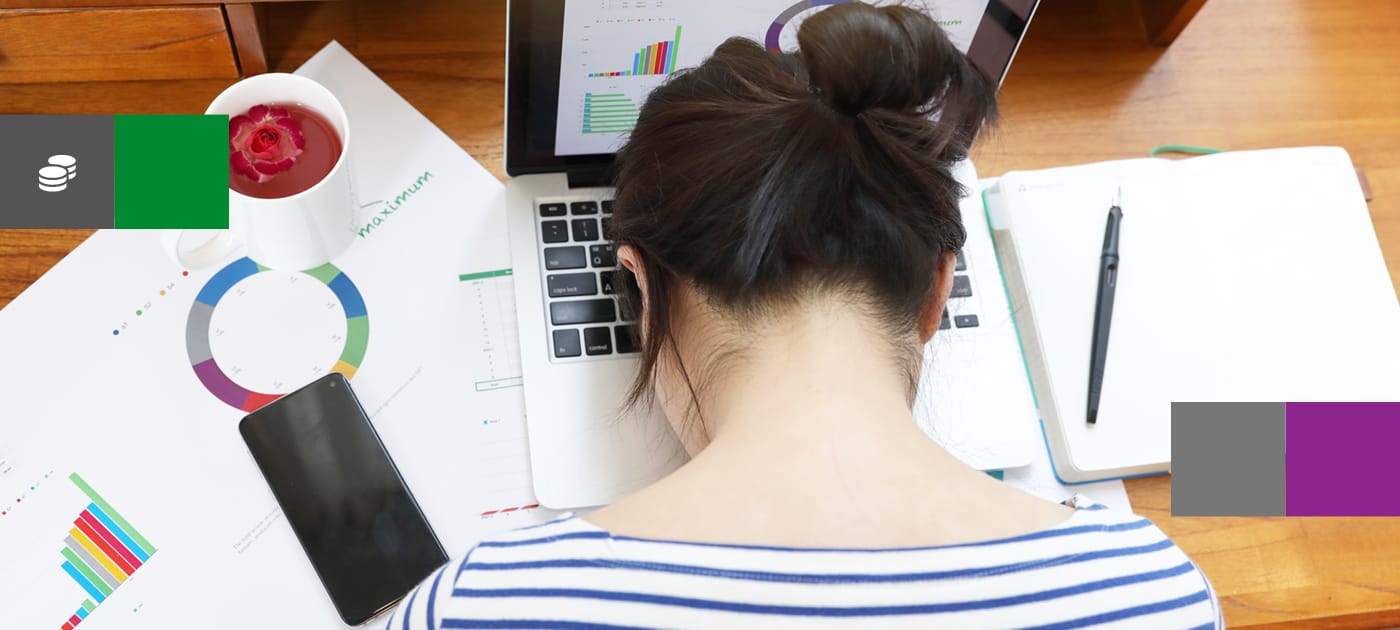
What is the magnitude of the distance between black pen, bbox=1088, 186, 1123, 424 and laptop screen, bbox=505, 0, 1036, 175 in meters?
0.15

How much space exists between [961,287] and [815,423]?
292 mm

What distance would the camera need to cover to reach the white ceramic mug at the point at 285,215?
27.7 inches

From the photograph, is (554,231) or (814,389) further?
(554,231)

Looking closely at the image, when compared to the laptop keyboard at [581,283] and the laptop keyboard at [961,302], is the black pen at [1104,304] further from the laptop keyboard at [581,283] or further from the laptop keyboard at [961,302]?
the laptop keyboard at [581,283]

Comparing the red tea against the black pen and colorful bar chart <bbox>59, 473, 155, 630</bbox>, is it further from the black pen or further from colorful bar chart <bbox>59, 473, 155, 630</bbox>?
the black pen

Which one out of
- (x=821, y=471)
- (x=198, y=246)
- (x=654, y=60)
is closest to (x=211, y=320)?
(x=198, y=246)

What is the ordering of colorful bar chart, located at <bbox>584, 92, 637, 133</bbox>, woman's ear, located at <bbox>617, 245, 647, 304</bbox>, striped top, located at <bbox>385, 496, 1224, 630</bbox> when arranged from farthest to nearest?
colorful bar chart, located at <bbox>584, 92, 637, 133</bbox>, woman's ear, located at <bbox>617, 245, 647, 304</bbox>, striped top, located at <bbox>385, 496, 1224, 630</bbox>

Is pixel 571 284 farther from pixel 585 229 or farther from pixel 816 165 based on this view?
pixel 816 165

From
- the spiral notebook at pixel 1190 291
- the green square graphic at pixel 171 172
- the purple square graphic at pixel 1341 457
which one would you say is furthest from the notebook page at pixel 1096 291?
the green square graphic at pixel 171 172

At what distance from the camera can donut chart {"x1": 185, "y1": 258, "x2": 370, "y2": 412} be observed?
2.48 ft

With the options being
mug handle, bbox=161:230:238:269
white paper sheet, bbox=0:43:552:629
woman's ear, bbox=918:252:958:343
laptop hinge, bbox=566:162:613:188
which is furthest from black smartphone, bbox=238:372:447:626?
woman's ear, bbox=918:252:958:343

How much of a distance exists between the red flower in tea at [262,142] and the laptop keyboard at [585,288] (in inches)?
7.2

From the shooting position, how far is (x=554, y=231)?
805 mm

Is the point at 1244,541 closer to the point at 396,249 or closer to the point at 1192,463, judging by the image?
the point at 1192,463
